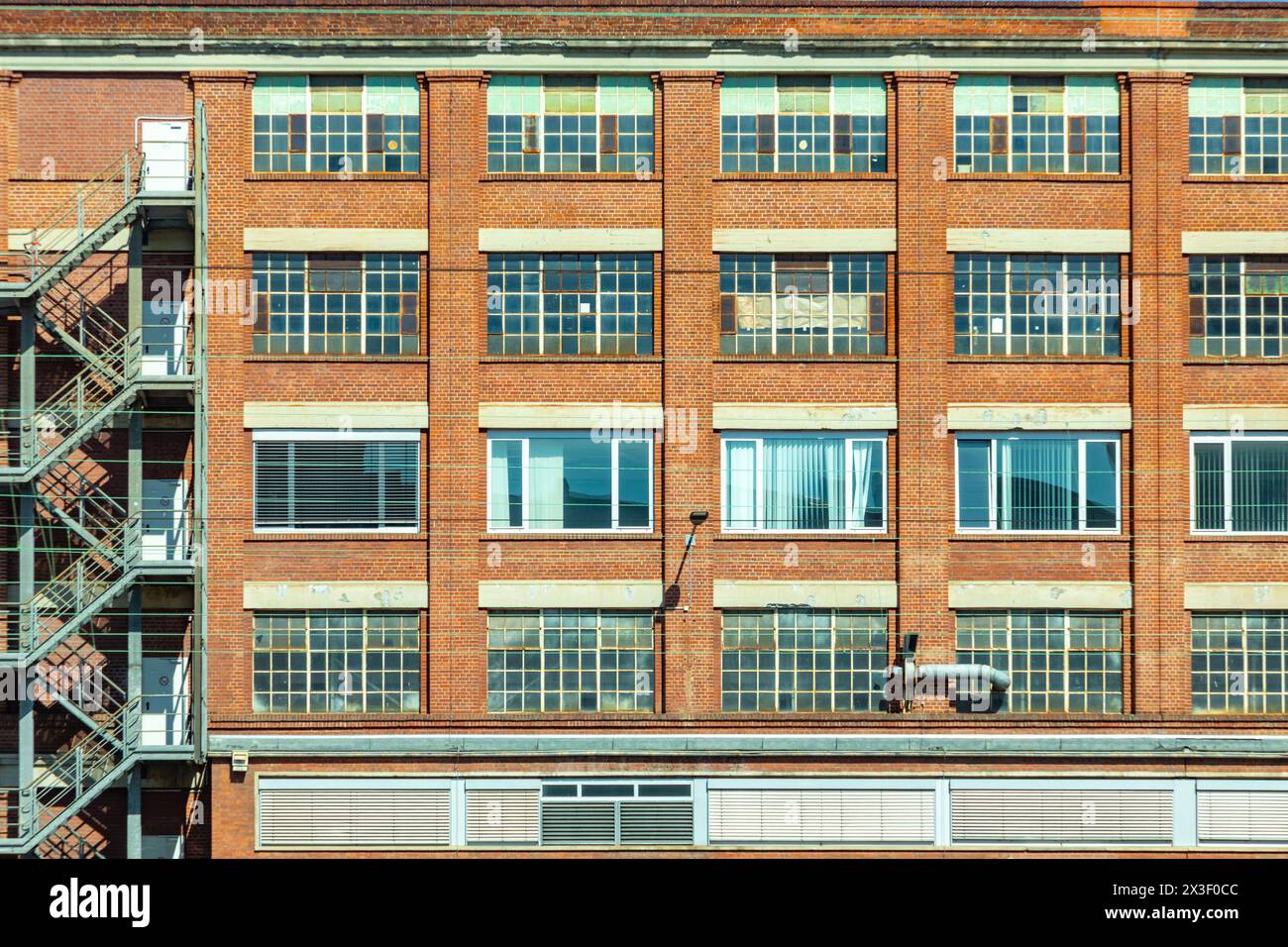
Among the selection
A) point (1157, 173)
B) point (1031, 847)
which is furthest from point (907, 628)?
point (1157, 173)

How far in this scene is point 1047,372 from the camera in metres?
27.0

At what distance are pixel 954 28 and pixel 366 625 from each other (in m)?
15.8

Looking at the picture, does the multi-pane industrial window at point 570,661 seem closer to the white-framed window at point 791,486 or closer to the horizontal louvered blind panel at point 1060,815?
the white-framed window at point 791,486

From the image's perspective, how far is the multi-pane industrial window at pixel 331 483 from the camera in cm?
2669

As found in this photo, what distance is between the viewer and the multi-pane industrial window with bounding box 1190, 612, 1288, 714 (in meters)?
26.8

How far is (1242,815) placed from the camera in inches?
1033

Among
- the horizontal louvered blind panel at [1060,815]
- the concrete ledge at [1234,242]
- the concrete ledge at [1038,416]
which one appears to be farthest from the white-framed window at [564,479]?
the concrete ledge at [1234,242]

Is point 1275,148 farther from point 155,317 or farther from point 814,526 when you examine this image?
point 155,317

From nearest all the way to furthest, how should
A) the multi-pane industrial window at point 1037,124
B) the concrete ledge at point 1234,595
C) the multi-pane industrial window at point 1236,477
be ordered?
the concrete ledge at point 1234,595 < the multi-pane industrial window at point 1236,477 < the multi-pane industrial window at point 1037,124

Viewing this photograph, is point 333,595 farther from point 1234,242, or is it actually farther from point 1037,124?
point 1234,242

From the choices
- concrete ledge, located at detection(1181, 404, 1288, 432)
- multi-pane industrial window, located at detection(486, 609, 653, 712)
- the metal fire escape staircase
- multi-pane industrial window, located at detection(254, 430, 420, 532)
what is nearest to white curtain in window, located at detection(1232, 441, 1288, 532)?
concrete ledge, located at detection(1181, 404, 1288, 432)

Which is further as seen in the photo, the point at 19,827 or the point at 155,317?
the point at 155,317

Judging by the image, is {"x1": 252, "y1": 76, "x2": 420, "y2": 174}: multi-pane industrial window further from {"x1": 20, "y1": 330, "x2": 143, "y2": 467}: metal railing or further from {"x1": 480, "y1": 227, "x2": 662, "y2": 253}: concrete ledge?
{"x1": 20, "y1": 330, "x2": 143, "y2": 467}: metal railing

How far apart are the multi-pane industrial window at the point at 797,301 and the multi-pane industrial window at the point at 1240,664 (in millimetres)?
8347
